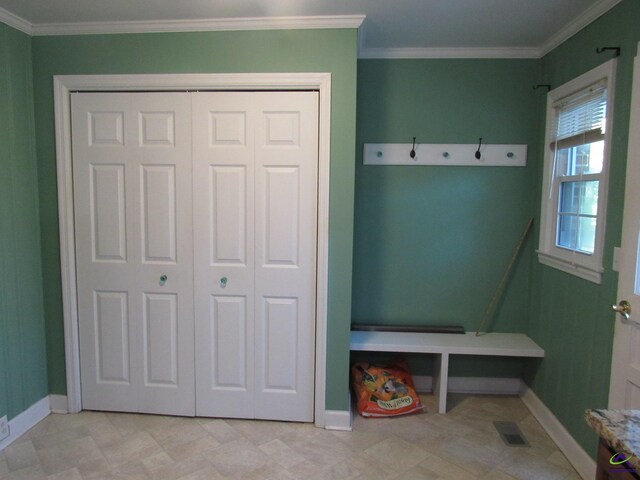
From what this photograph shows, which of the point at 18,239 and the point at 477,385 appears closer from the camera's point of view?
the point at 18,239

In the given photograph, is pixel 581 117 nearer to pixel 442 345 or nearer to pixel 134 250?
pixel 442 345

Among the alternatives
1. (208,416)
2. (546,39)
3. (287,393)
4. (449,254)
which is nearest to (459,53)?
(546,39)

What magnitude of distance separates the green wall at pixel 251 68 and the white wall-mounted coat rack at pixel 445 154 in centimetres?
56

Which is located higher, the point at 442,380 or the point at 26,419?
the point at 442,380

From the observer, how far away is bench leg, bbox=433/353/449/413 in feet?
8.86

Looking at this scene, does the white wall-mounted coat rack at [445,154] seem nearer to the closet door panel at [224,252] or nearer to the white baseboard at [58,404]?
the closet door panel at [224,252]

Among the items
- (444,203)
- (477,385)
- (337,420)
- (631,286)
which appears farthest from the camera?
(477,385)

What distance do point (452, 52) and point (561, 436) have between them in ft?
8.05

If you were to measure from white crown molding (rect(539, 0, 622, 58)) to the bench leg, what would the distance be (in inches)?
80.0

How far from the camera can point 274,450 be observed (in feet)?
7.60

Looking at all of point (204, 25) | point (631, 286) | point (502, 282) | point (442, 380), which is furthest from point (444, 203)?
point (204, 25)

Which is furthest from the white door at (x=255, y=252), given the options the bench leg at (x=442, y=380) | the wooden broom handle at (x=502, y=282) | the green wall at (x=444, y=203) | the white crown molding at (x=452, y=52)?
the wooden broom handle at (x=502, y=282)

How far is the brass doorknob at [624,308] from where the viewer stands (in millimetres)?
1798

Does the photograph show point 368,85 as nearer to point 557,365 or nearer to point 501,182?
point 501,182
